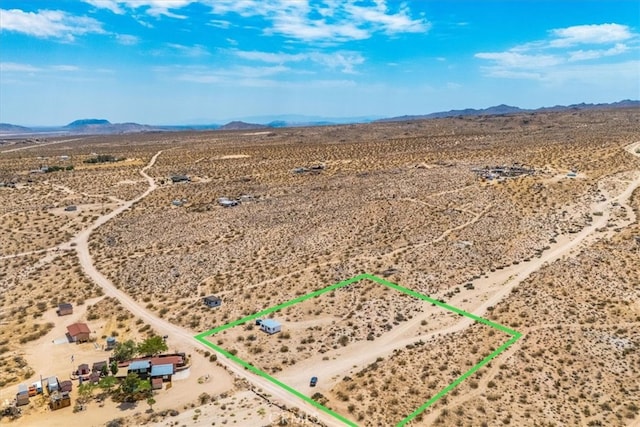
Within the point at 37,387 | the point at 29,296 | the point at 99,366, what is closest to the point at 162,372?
the point at 99,366

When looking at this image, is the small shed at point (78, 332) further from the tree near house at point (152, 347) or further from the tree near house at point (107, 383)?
the tree near house at point (107, 383)

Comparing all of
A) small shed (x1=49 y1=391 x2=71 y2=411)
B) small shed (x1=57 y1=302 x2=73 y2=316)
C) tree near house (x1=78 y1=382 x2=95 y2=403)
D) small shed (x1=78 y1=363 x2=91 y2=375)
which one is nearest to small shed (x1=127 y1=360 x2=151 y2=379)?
tree near house (x1=78 y1=382 x2=95 y2=403)

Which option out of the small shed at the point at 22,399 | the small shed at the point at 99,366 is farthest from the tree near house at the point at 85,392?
the small shed at the point at 22,399

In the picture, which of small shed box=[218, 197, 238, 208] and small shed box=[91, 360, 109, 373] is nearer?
small shed box=[91, 360, 109, 373]

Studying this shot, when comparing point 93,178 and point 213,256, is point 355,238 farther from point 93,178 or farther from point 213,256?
point 93,178

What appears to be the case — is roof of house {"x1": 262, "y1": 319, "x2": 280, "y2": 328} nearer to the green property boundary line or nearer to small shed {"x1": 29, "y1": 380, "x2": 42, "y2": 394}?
the green property boundary line

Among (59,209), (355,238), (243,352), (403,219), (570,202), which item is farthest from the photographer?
→ (59,209)

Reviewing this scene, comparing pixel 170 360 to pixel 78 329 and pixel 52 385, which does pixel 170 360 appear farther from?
pixel 78 329

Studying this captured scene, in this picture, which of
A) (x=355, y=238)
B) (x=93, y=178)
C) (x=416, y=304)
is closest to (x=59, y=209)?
(x=93, y=178)
